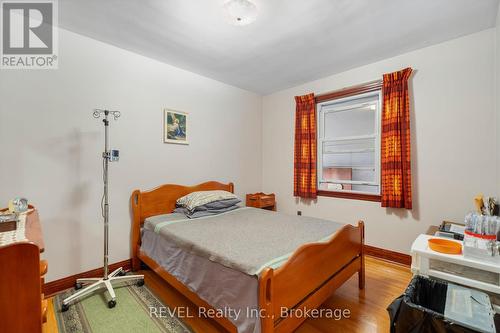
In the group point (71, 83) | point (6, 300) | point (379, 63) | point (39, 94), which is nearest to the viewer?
point (6, 300)

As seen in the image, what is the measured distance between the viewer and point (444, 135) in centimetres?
251

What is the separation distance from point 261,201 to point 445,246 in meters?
2.53

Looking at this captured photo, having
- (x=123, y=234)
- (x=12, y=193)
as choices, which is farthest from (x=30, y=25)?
(x=123, y=234)

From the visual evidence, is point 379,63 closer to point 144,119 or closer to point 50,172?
point 144,119

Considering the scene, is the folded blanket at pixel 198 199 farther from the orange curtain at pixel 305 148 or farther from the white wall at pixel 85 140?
the orange curtain at pixel 305 148

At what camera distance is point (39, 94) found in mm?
2100

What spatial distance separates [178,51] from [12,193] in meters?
2.11

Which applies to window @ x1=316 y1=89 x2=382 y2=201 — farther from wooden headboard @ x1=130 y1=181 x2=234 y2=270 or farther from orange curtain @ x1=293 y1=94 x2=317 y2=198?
wooden headboard @ x1=130 y1=181 x2=234 y2=270

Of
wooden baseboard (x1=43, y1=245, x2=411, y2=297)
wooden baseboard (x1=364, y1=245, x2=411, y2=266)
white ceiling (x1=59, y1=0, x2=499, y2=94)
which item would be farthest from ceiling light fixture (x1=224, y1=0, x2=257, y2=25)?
wooden baseboard (x1=364, y1=245, x2=411, y2=266)

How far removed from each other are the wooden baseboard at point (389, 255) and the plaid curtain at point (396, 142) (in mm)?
611

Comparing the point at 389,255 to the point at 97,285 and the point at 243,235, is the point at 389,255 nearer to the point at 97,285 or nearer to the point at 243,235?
the point at 243,235

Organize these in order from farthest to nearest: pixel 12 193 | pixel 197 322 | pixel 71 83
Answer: pixel 71 83
pixel 12 193
pixel 197 322

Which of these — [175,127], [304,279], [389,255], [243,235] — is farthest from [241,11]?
[389,255]
